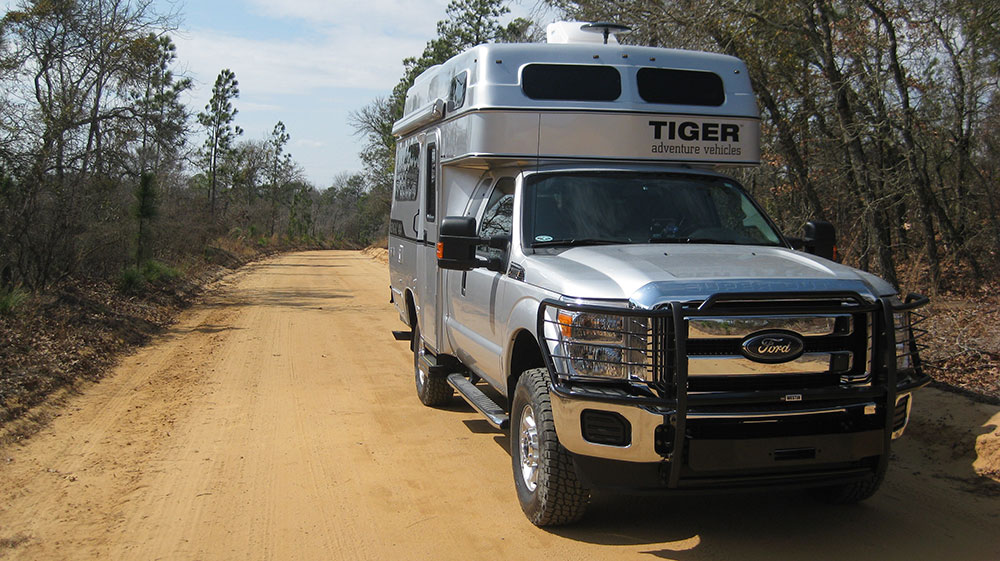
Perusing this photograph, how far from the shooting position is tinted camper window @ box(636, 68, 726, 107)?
20.7 ft

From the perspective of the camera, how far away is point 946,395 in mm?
6875

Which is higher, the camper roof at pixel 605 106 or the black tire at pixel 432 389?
the camper roof at pixel 605 106

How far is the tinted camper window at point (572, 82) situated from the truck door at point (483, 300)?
0.70 meters

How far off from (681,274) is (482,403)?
90.3 inches

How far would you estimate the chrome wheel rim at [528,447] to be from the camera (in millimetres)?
5016

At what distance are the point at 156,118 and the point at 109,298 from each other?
5063 mm

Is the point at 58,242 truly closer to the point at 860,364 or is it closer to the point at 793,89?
the point at 793,89

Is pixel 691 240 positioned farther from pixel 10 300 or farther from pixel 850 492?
pixel 10 300

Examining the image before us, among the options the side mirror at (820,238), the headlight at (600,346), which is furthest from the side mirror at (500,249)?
the side mirror at (820,238)

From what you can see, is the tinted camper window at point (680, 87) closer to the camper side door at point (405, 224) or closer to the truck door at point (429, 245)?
the truck door at point (429, 245)

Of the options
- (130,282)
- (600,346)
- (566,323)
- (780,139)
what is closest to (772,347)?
(600,346)

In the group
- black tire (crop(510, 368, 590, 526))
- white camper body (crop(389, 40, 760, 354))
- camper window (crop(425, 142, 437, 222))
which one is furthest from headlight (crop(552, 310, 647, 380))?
camper window (crop(425, 142, 437, 222))

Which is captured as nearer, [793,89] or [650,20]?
[650,20]

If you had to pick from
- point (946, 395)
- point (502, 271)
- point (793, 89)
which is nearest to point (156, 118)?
point (793, 89)
